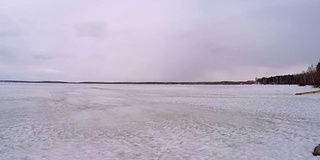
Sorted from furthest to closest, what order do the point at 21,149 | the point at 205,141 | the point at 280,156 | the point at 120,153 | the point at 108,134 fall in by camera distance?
the point at 108,134 → the point at 205,141 → the point at 21,149 → the point at 120,153 → the point at 280,156

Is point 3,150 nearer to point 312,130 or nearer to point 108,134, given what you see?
point 108,134

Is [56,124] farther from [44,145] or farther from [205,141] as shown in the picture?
[205,141]

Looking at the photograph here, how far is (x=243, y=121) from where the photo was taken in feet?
46.3

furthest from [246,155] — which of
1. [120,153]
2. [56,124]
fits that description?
[56,124]

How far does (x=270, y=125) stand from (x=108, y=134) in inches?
267

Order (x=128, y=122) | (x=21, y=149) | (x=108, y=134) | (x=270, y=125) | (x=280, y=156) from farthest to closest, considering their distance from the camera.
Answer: (x=128, y=122) < (x=270, y=125) < (x=108, y=134) < (x=21, y=149) < (x=280, y=156)

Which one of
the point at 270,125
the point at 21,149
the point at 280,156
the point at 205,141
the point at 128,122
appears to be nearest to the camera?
the point at 280,156

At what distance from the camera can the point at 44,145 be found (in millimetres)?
Answer: 9094

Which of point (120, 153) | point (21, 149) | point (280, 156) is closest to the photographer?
point (280, 156)

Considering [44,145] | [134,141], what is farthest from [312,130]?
[44,145]

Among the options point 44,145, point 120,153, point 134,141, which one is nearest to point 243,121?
point 134,141

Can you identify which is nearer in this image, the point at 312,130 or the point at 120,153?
the point at 120,153

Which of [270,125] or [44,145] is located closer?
[44,145]

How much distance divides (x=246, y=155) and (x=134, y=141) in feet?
11.7
